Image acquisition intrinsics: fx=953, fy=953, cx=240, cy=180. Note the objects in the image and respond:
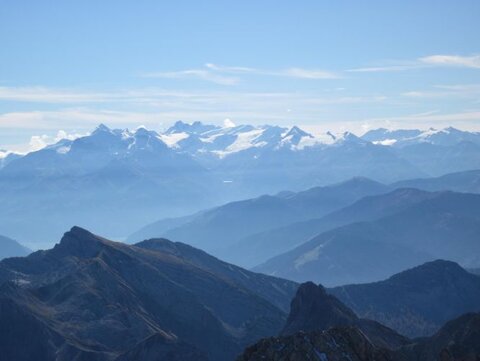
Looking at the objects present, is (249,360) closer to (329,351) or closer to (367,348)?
(329,351)

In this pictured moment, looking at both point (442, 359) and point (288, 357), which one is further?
point (442, 359)

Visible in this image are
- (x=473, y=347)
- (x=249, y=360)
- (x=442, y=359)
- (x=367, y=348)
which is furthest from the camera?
(x=473, y=347)

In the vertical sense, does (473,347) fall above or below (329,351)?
below

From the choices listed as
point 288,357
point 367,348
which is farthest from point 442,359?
point 288,357

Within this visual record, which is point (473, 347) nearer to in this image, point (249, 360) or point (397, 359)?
point (397, 359)

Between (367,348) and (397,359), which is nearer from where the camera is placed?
(367,348)

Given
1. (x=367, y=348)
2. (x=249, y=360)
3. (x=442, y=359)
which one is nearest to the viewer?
(x=249, y=360)

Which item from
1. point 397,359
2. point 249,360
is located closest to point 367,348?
point 249,360

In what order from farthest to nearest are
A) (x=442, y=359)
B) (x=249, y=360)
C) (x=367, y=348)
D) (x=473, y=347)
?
(x=473, y=347)
(x=442, y=359)
(x=367, y=348)
(x=249, y=360)

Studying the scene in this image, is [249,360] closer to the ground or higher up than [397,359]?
higher up

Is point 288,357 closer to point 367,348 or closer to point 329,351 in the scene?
point 329,351
